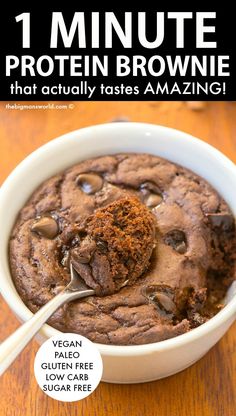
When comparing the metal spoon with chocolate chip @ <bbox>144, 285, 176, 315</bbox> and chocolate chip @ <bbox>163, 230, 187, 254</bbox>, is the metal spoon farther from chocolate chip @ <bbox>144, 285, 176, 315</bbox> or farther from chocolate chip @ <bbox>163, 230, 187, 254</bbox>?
chocolate chip @ <bbox>163, 230, 187, 254</bbox>

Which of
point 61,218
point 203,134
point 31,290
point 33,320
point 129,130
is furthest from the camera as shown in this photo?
point 203,134

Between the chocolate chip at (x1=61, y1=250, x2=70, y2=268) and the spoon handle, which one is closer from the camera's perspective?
the spoon handle

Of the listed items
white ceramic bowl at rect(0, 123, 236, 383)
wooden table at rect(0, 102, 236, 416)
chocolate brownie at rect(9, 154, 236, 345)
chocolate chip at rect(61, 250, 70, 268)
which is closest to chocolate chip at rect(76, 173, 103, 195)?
chocolate brownie at rect(9, 154, 236, 345)

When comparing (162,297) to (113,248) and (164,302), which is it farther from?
(113,248)

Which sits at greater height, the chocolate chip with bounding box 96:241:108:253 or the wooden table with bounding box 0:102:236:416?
the chocolate chip with bounding box 96:241:108:253

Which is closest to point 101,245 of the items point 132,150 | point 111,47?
point 132,150

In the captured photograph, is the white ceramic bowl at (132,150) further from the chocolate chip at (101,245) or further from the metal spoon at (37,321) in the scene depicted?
the chocolate chip at (101,245)

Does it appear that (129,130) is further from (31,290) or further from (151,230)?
(31,290)

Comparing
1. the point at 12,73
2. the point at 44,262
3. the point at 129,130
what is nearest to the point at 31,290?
the point at 44,262
